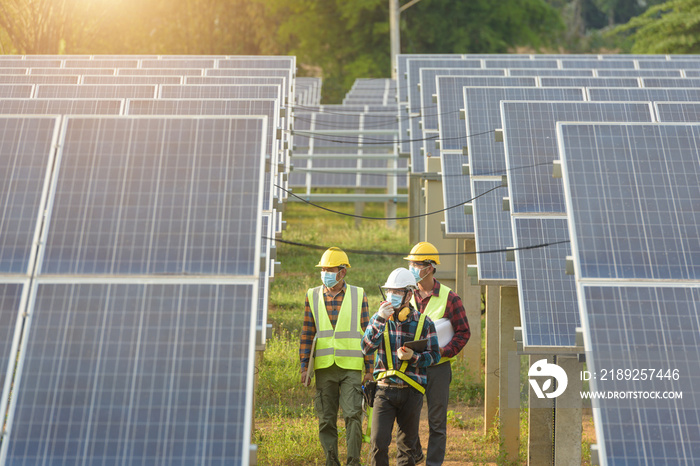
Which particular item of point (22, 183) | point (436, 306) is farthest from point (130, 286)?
point (436, 306)

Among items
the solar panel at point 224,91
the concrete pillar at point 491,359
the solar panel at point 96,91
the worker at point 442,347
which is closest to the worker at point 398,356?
the worker at point 442,347

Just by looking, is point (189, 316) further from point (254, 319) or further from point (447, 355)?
point (447, 355)

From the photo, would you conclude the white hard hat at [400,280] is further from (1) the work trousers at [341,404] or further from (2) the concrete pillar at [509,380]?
(2) the concrete pillar at [509,380]

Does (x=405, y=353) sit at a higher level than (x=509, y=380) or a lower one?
lower

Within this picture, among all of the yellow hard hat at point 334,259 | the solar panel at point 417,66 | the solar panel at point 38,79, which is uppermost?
Result: the solar panel at point 417,66

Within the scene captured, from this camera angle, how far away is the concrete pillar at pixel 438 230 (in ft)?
41.1

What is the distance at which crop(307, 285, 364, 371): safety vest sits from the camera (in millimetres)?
8242

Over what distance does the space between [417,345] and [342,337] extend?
3.73 feet

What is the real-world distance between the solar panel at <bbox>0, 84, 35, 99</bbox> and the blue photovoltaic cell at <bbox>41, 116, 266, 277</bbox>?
8781mm

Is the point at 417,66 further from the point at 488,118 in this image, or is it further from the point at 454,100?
the point at 488,118

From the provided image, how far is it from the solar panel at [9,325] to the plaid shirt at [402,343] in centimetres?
282

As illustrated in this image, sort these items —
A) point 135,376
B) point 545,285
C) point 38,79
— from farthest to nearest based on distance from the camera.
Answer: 1. point 38,79
2. point 545,285
3. point 135,376

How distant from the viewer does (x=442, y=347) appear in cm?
811

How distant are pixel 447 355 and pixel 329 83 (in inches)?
1614
